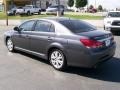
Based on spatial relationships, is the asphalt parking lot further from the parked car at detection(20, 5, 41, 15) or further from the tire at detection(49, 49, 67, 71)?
the parked car at detection(20, 5, 41, 15)

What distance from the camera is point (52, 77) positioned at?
21.9ft

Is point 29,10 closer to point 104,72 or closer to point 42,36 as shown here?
point 42,36

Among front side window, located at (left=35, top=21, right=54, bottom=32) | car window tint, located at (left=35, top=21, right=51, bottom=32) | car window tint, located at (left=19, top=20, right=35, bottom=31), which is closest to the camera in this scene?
front side window, located at (left=35, top=21, right=54, bottom=32)

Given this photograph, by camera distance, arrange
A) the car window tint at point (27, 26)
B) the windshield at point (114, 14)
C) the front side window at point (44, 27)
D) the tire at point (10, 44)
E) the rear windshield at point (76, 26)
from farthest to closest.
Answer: the windshield at point (114, 14), the tire at point (10, 44), the car window tint at point (27, 26), the front side window at point (44, 27), the rear windshield at point (76, 26)

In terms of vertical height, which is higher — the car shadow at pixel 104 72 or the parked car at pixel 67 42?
the parked car at pixel 67 42

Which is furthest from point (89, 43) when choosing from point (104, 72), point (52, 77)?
point (52, 77)

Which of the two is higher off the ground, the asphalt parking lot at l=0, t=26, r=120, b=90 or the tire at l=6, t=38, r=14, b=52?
the tire at l=6, t=38, r=14, b=52

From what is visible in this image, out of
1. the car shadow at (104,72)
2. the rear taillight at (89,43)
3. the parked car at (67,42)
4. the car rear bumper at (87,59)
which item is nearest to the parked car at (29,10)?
the parked car at (67,42)

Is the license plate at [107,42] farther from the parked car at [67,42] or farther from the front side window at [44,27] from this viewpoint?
the front side window at [44,27]

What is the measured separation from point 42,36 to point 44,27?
31 cm

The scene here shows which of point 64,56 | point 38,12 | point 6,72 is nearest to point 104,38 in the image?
point 64,56

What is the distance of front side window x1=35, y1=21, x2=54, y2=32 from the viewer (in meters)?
7.62

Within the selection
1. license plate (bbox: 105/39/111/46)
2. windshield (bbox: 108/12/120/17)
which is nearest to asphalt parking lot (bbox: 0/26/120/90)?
license plate (bbox: 105/39/111/46)

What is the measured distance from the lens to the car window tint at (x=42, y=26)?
25.4 ft
